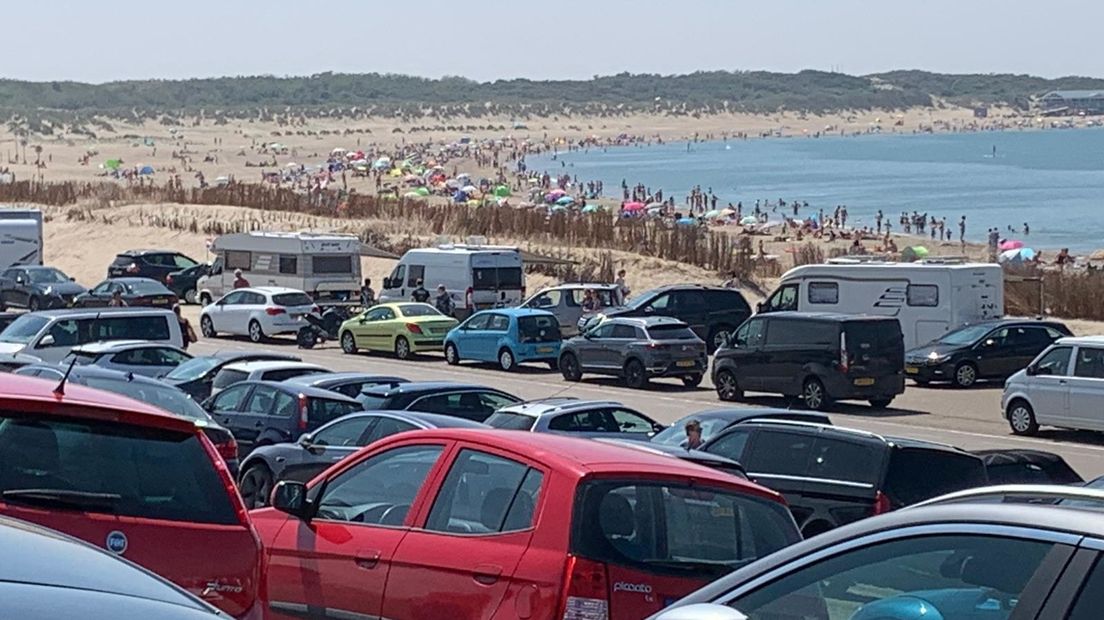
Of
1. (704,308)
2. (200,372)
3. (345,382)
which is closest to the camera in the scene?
(345,382)

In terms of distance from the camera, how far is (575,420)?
18984 millimetres

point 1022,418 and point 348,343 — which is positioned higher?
point 1022,418

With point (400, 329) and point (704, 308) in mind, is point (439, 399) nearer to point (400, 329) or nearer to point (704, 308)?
point (400, 329)

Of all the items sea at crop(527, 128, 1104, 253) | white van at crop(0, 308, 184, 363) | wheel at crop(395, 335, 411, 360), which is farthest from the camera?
sea at crop(527, 128, 1104, 253)

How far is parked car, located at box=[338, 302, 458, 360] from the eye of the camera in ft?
130

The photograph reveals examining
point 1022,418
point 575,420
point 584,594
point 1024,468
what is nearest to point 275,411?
point 575,420

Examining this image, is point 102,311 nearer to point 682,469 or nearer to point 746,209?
point 682,469

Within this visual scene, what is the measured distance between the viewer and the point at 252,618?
7.02 m

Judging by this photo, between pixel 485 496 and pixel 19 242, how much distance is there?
47.1 m

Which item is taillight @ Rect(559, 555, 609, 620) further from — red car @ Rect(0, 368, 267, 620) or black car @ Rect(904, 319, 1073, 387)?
black car @ Rect(904, 319, 1073, 387)

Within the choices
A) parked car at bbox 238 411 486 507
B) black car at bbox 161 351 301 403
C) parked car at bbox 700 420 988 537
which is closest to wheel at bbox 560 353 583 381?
black car at bbox 161 351 301 403

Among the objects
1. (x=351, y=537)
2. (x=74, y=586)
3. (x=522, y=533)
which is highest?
(x=74, y=586)

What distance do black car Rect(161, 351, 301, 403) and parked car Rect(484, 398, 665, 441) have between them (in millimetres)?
6372

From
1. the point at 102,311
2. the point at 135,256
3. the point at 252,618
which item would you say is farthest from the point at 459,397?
the point at 135,256
